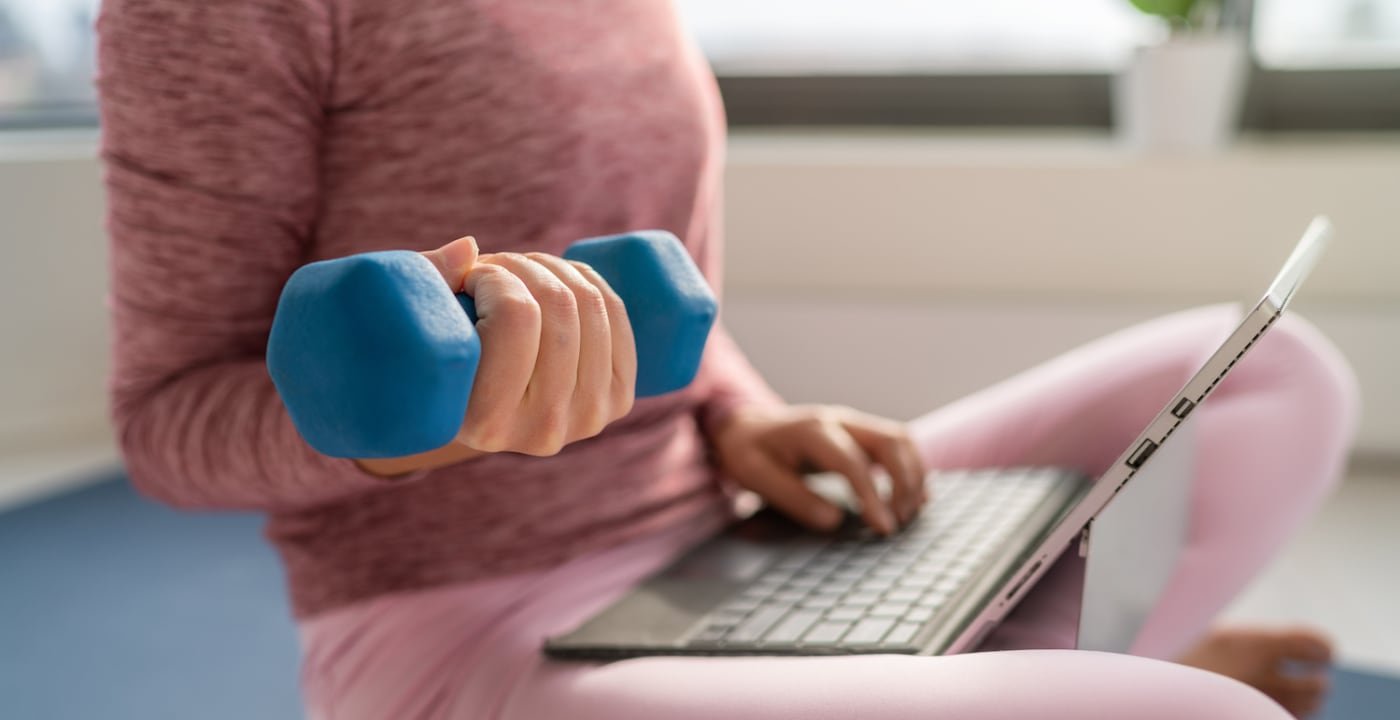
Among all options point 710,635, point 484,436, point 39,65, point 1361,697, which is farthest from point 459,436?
point 39,65

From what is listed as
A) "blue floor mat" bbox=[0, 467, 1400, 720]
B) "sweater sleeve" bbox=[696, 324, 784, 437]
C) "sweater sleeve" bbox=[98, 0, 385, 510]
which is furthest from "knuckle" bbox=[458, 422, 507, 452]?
"blue floor mat" bbox=[0, 467, 1400, 720]

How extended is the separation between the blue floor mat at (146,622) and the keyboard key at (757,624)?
62 cm

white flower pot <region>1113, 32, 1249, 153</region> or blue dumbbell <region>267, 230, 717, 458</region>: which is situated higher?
blue dumbbell <region>267, 230, 717, 458</region>

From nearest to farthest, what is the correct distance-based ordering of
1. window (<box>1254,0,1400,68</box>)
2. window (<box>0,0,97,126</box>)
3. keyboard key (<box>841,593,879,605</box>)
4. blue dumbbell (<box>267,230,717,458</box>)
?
blue dumbbell (<box>267,230,717,458</box>)
keyboard key (<box>841,593,879,605</box>)
window (<box>1254,0,1400,68</box>)
window (<box>0,0,97,126</box>)

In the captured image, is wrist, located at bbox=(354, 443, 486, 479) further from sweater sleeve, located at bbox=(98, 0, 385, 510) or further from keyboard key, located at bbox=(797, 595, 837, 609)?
keyboard key, located at bbox=(797, 595, 837, 609)

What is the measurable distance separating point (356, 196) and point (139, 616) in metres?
0.81

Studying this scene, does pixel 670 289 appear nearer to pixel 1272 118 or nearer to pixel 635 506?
pixel 635 506

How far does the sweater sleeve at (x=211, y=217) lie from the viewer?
1.69 ft

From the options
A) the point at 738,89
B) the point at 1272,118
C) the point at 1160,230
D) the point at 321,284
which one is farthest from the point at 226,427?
the point at 1272,118

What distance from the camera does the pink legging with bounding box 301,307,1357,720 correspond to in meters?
0.44

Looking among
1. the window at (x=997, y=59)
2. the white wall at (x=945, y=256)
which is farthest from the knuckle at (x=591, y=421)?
the window at (x=997, y=59)

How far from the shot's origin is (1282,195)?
1.43 meters

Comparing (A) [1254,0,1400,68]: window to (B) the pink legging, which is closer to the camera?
(B) the pink legging

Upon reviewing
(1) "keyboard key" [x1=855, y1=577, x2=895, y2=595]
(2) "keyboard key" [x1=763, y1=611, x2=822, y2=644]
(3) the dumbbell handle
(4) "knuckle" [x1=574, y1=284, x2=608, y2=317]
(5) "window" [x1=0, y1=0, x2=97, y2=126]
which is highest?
(4) "knuckle" [x1=574, y1=284, x2=608, y2=317]
